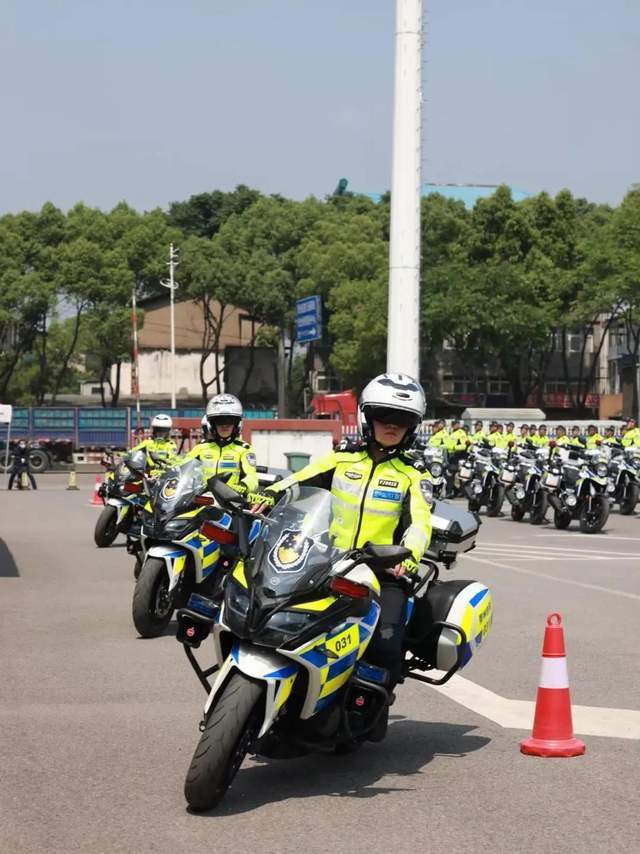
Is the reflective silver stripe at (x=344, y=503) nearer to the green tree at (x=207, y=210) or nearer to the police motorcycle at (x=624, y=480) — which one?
the police motorcycle at (x=624, y=480)

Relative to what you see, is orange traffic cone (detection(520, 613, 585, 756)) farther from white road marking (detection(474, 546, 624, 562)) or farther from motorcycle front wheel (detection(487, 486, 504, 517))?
motorcycle front wheel (detection(487, 486, 504, 517))

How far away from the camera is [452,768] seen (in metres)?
6.67

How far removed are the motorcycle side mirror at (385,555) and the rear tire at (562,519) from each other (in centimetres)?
1780

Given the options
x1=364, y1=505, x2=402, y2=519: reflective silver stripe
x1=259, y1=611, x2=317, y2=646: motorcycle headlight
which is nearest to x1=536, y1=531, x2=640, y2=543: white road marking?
x1=364, y1=505, x2=402, y2=519: reflective silver stripe

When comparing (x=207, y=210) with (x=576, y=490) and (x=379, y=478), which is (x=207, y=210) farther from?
(x=379, y=478)

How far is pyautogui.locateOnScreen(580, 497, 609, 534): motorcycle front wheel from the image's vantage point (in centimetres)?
2256

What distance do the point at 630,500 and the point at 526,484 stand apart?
261 centimetres

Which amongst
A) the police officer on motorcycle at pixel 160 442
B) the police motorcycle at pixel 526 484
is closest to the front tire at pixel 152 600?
the police officer on motorcycle at pixel 160 442

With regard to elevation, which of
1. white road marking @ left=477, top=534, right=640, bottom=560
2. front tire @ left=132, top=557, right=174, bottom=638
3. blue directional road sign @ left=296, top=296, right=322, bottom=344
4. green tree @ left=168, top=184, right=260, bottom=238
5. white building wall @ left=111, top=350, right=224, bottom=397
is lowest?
white road marking @ left=477, top=534, right=640, bottom=560

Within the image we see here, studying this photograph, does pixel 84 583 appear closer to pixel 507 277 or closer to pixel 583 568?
pixel 583 568

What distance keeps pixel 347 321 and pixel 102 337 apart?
1137 centimetres

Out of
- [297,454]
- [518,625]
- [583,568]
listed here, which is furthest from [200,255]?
[518,625]

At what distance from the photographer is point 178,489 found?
11.1m

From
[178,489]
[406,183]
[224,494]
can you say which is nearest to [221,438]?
[178,489]
